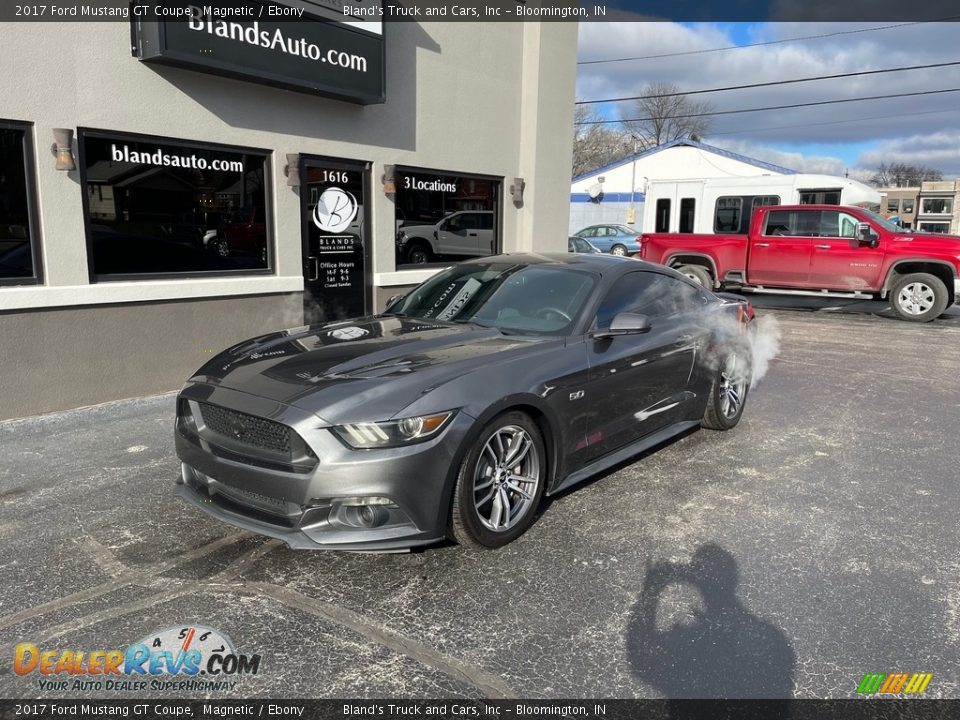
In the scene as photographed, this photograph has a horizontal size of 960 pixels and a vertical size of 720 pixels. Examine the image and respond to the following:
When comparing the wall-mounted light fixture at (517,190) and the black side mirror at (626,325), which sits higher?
the wall-mounted light fixture at (517,190)

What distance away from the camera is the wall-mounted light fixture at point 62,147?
6012 millimetres

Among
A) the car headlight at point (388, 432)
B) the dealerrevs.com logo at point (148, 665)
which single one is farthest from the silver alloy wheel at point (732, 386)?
the dealerrevs.com logo at point (148, 665)

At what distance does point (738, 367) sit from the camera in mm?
6027

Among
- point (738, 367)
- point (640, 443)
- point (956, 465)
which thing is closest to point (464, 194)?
point (738, 367)

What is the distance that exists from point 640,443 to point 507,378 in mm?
1517

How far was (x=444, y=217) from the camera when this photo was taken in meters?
10.1

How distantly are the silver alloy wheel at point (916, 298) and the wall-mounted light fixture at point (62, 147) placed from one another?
1332 cm

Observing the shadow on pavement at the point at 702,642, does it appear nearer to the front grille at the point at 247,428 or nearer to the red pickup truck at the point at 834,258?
the front grille at the point at 247,428

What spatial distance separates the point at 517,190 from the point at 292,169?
4126 millimetres

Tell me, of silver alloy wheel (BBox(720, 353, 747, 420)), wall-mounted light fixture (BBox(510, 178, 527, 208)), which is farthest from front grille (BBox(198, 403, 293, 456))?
wall-mounted light fixture (BBox(510, 178, 527, 208))

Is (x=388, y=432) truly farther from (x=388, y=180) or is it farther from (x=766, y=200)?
(x=766, y=200)

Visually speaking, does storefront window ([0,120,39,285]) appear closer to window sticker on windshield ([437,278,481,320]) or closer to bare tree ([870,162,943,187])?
window sticker on windshield ([437,278,481,320])

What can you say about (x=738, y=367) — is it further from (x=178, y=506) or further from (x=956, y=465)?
(x=178, y=506)

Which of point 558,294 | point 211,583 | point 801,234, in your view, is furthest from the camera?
point 801,234
